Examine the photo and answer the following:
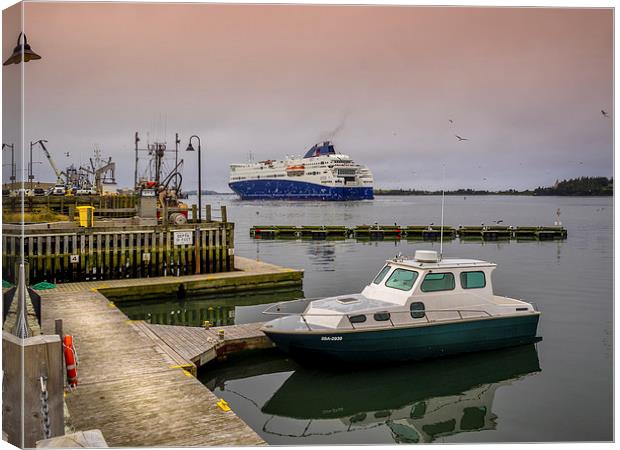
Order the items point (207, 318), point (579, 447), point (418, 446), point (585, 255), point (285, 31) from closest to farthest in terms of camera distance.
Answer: point (418, 446) < point (579, 447) < point (285, 31) < point (207, 318) < point (585, 255)

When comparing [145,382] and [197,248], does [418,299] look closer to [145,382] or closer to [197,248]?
[145,382]

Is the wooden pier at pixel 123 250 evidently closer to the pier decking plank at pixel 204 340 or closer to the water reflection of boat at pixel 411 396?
the pier decking plank at pixel 204 340

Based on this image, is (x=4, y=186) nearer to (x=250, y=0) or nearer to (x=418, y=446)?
(x=250, y=0)

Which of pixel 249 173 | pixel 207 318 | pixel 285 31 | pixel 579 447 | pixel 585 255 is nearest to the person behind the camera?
pixel 579 447

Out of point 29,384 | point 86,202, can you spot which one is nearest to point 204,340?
point 29,384

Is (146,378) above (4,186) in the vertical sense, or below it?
below

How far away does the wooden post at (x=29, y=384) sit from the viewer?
5320mm

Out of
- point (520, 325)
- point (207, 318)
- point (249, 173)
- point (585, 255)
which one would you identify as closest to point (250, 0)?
point (520, 325)

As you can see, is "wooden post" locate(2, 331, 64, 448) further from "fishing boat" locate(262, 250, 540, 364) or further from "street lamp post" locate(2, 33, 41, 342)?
"fishing boat" locate(262, 250, 540, 364)

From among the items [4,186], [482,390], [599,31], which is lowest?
[482,390]

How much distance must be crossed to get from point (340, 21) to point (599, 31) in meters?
3.56

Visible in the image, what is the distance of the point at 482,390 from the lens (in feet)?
33.0

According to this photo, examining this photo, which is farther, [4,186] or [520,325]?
[520,325]

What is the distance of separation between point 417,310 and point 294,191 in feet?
403
